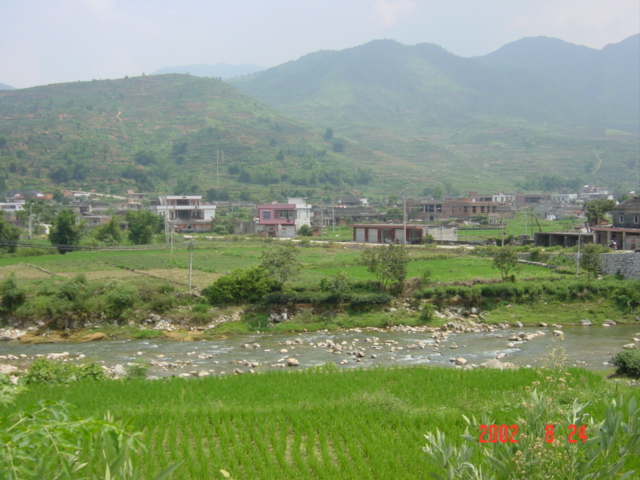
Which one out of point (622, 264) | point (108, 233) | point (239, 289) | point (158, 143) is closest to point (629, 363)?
point (239, 289)

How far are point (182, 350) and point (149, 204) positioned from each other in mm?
63376

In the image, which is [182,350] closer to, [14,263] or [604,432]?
[604,432]

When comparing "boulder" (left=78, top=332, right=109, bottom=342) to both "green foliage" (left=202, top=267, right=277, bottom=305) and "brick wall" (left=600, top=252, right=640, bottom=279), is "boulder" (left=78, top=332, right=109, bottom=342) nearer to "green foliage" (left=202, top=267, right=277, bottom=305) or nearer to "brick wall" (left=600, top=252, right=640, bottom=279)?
"green foliage" (left=202, top=267, right=277, bottom=305)

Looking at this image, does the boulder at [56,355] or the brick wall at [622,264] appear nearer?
the boulder at [56,355]

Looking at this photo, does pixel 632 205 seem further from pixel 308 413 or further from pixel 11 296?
pixel 11 296

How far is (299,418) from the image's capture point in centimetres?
1066

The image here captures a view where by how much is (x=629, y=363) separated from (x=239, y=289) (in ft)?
50.8

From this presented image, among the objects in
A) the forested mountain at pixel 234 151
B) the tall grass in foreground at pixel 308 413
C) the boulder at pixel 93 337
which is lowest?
the boulder at pixel 93 337

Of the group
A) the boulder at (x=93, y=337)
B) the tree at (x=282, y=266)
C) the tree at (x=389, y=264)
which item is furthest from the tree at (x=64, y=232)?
the tree at (x=389, y=264)

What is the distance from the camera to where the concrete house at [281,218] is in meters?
56.6

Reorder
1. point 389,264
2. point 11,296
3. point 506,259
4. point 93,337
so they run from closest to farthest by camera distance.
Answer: point 93,337 < point 11,296 < point 389,264 < point 506,259

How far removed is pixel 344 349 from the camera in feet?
67.2

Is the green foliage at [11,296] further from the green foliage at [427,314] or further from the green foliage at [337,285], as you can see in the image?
the green foliage at [427,314]

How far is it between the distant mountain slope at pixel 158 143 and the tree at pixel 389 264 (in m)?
65.4
